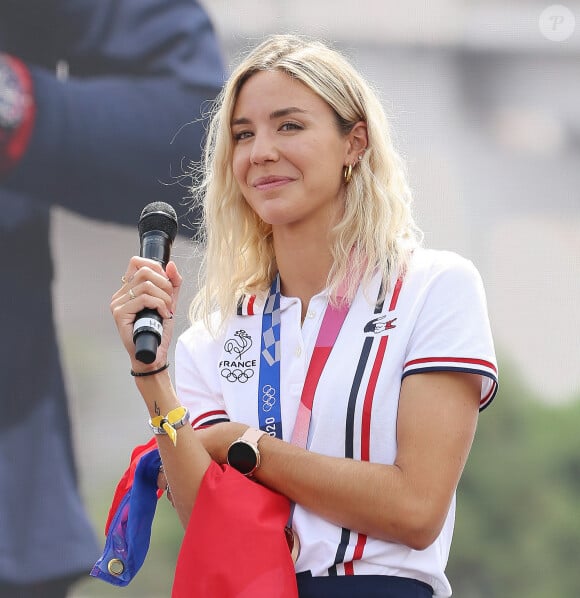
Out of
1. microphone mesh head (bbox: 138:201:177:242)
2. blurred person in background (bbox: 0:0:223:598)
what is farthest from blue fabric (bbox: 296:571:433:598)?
blurred person in background (bbox: 0:0:223:598)

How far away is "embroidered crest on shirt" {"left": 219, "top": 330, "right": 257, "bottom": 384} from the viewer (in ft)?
7.14

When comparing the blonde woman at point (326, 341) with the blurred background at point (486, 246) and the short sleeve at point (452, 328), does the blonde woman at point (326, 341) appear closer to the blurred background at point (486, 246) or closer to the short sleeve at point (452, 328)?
the short sleeve at point (452, 328)

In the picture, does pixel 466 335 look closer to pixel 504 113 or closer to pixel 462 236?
pixel 462 236

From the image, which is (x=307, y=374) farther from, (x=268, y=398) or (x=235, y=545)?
(x=235, y=545)

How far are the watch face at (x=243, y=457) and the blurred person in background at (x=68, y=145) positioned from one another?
270cm

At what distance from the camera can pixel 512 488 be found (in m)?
4.77

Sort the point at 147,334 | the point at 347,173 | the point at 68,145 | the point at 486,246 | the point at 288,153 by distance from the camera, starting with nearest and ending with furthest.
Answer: the point at 147,334 → the point at 288,153 → the point at 347,173 → the point at 486,246 → the point at 68,145

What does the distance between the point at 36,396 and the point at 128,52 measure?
1.68 m

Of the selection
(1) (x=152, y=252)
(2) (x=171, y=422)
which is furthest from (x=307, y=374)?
(1) (x=152, y=252)

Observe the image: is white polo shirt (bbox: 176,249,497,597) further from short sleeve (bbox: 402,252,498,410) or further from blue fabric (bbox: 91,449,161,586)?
blue fabric (bbox: 91,449,161,586)

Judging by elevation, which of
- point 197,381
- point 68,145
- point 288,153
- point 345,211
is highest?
point 68,145

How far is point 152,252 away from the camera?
2072mm

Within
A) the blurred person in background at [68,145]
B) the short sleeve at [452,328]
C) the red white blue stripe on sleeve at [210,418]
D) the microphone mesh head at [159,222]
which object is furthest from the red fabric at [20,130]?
the short sleeve at [452,328]

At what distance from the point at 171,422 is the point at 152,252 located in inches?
13.6
